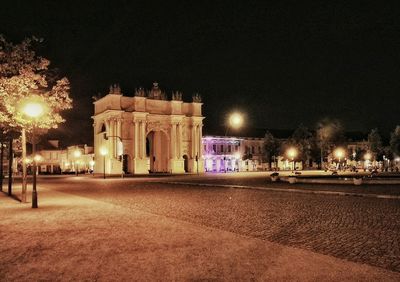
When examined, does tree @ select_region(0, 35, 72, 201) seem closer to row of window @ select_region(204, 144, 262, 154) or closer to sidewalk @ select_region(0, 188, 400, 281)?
sidewalk @ select_region(0, 188, 400, 281)

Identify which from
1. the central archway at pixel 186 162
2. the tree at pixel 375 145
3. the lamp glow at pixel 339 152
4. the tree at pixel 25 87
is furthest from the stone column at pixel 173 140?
the tree at pixel 25 87

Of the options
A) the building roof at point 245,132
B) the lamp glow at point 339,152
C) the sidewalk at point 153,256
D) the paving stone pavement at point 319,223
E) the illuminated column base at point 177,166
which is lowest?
the paving stone pavement at point 319,223

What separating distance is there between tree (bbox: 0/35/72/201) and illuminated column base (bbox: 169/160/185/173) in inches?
2261

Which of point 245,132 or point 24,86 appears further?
point 245,132

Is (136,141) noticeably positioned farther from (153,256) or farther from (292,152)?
(153,256)

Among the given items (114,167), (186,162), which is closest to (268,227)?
(114,167)

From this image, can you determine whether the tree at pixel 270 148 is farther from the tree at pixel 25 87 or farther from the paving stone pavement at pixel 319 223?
the paving stone pavement at pixel 319 223

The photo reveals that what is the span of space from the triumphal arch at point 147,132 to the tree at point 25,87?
→ 48.6 m

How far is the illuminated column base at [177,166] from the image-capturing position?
82375mm

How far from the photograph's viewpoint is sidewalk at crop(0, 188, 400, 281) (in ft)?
22.4

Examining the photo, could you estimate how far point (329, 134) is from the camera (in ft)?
311

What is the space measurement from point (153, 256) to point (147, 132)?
7351cm

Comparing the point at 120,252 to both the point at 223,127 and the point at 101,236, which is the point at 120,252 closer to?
the point at 101,236

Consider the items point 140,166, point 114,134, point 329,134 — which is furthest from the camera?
point 329,134
